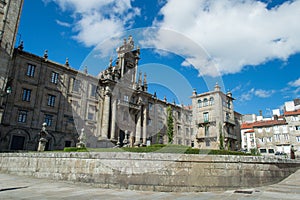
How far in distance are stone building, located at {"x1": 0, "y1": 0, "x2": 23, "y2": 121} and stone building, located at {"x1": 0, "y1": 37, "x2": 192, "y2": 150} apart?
2.00 m

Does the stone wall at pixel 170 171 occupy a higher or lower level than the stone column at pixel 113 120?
lower

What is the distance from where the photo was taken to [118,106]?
41031 mm

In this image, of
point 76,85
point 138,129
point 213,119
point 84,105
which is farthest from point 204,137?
point 76,85

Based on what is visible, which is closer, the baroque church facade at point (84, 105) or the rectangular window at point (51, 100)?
the baroque church facade at point (84, 105)

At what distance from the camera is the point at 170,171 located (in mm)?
11797

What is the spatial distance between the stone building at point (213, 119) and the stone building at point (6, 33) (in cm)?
3883

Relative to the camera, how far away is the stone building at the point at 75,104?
1188 inches

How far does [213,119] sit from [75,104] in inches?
1162

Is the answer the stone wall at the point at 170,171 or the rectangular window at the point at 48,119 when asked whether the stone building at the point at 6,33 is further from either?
the stone wall at the point at 170,171

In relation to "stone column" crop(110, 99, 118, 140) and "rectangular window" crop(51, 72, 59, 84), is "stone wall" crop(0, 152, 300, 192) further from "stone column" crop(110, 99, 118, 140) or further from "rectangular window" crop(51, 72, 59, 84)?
"stone column" crop(110, 99, 118, 140)

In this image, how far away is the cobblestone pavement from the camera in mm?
9406

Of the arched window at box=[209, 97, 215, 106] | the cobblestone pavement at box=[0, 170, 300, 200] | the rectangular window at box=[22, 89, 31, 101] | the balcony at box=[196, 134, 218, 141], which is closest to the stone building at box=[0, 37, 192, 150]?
the rectangular window at box=[22, 89, 31, 101]

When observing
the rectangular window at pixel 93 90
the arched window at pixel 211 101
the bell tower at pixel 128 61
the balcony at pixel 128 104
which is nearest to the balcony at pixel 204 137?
the arched window at pixel 211 101

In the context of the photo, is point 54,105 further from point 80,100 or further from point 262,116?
point 262,116
